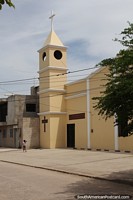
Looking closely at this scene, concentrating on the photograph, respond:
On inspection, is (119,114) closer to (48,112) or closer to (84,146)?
(84,146)

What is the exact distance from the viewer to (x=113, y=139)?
100 ft

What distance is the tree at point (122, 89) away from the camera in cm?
1266

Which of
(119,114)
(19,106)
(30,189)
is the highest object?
(19,106)

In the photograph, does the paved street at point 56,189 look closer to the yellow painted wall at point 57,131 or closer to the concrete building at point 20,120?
the yellow painted wall at point 57,131

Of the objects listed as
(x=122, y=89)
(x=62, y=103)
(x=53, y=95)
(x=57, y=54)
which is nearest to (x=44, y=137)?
(x=62, y=103)

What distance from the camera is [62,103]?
3784 cm

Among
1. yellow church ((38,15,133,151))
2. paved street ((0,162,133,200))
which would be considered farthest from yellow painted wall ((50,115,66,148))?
paved street ((0,162,133,200))

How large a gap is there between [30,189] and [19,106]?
29070 mm

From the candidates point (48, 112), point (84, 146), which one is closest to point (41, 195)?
point (84, 146)

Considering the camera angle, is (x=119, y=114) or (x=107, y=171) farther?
(x=107, y=171)

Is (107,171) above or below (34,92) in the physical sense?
below

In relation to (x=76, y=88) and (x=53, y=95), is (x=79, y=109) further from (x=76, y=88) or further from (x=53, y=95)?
(x=53, y=95)

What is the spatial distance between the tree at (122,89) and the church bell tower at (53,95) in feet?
77.4

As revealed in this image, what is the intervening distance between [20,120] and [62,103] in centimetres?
492
